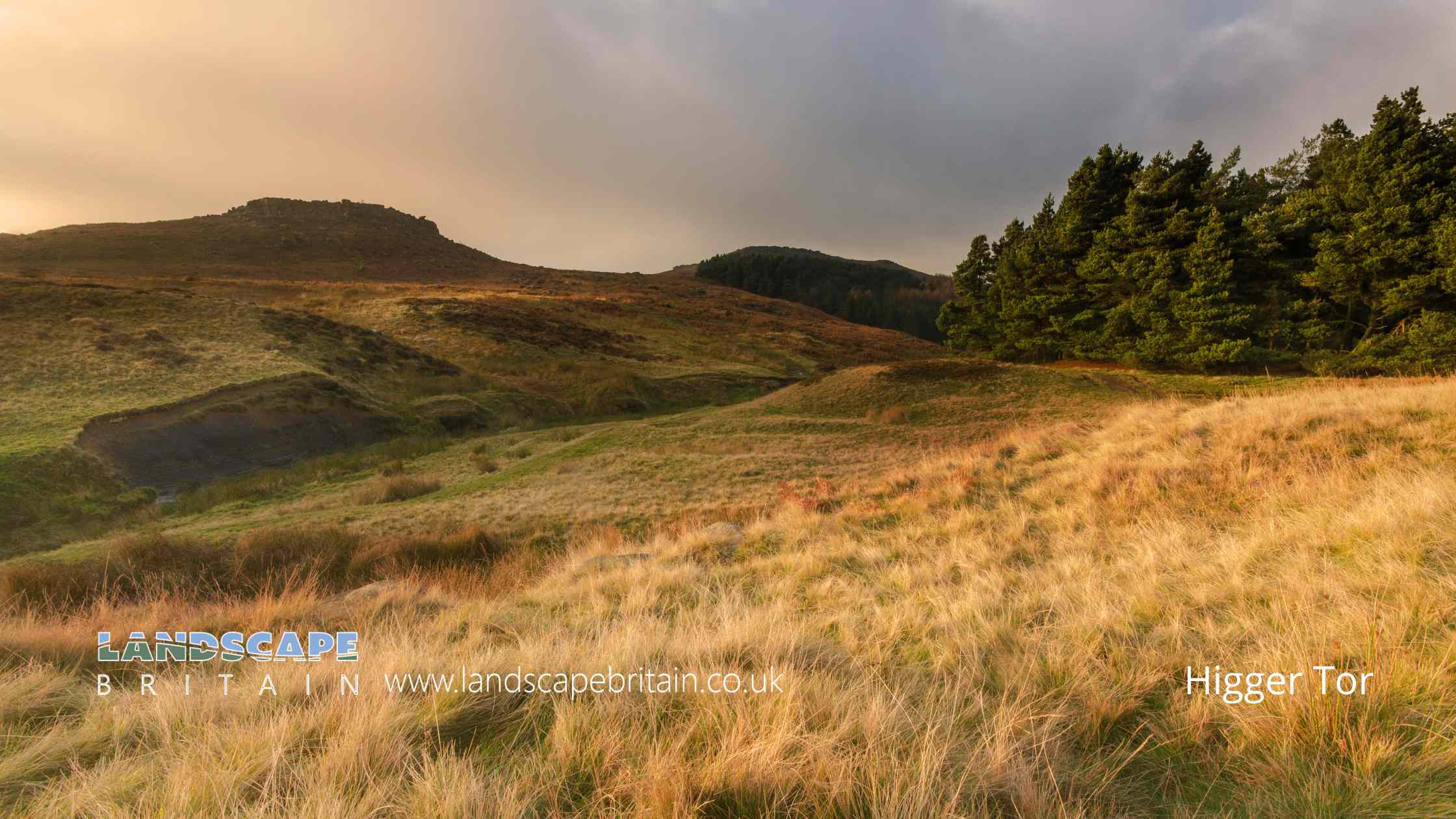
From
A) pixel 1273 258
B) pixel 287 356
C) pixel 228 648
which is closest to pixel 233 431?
pixel 287 356

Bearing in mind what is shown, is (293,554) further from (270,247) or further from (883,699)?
(270,247)

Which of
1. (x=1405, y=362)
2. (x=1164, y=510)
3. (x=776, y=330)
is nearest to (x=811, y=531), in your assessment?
(x=1164, y=510)

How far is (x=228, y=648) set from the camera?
4.26 m

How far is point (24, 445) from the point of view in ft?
50.6

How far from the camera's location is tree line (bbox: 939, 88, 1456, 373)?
20.6 m

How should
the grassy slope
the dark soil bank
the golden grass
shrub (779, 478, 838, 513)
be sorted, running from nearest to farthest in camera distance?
1. the golden grass
2. shrub (779, 478, 838, 513)
3. the grassy slope
4. the dark soil bank

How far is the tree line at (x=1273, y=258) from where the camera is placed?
20625 millimetres

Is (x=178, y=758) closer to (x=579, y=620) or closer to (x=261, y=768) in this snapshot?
(x=261, y=768)

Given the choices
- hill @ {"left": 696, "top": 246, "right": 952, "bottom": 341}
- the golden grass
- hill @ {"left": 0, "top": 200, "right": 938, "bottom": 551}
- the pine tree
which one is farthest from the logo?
hill @ {"left": 696, "top": 246, "right": 952, "bottom": 341}

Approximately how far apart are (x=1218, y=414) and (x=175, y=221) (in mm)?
125841

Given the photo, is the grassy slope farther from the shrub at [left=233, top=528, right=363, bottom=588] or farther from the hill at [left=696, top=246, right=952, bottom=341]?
the hill at [left=696, top=246, right=952, bottom=341]

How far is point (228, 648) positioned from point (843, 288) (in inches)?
4422

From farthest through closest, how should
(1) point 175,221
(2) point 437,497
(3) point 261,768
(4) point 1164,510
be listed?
1. (1) point 175,221
2. (2) point 437,497
3. (4) point 1164,510
4. (3) point 261,768

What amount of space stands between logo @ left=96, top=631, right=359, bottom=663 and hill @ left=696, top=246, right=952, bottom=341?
9344cm
